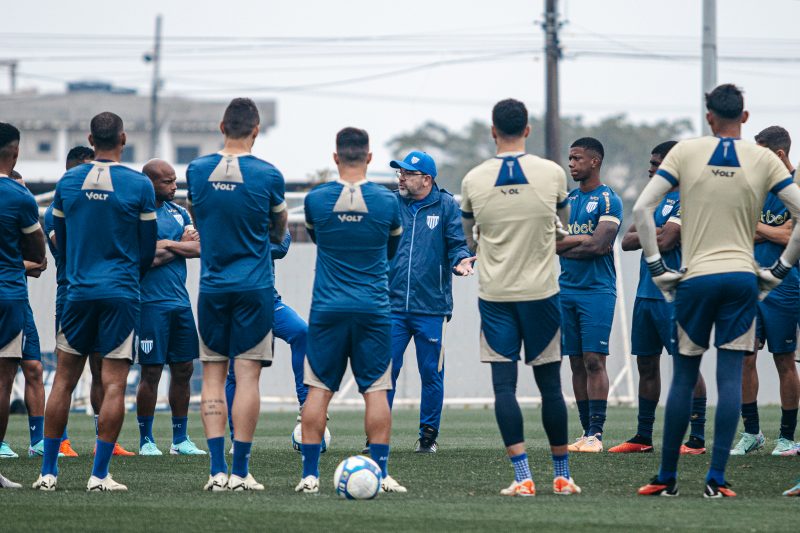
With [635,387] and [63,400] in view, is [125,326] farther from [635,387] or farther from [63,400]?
[635,387]

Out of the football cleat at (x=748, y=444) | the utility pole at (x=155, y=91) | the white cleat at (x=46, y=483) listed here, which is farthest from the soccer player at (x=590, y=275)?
the utility pole at (x=155, y=91)

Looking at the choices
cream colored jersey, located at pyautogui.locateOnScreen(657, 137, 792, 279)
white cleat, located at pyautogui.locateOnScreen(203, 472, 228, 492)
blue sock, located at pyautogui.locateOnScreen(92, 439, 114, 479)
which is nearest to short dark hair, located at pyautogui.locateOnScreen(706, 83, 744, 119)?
cream colored jersey, located at pyautogui.locateOnScreen(657, 137, 792, 279)

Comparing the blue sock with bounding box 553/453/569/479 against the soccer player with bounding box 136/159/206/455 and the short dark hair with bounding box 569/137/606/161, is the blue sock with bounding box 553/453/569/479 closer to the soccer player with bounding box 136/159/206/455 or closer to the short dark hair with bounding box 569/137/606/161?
the short dark hair with bounding box 569/137/606/161

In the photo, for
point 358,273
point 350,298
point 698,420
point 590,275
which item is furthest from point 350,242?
point 698,420

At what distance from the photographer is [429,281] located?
416 inches

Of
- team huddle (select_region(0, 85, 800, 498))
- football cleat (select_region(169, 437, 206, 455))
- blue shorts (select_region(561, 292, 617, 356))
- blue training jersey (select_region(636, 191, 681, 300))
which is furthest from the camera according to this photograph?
football cleat (select_region(169, 437, 206, 455))

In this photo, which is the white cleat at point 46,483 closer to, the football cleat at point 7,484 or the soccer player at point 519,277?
the football cleat at point 7,484

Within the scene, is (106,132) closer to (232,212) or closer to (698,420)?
(232,212)

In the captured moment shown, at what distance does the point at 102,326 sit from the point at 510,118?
116 inches

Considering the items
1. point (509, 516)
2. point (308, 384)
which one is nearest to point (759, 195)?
point (509, 516)

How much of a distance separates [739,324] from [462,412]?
1012cm

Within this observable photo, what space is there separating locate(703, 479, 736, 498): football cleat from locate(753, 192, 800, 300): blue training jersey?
2.93 meters

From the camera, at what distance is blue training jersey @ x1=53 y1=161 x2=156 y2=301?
7805mm

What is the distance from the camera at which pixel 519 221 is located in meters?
7.48
